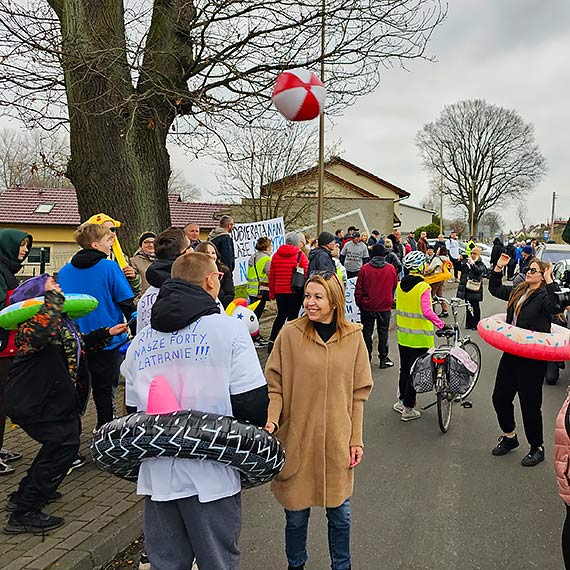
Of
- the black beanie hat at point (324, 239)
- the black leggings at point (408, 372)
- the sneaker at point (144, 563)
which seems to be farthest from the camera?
the black beanie hat at point (324, 239)

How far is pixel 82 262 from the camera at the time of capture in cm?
464

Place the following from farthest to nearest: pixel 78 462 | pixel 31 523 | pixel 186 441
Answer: pixel 78 462 < pixel 31 523 < pixel 186 441

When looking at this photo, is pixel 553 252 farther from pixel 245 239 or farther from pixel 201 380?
pixel 201 380

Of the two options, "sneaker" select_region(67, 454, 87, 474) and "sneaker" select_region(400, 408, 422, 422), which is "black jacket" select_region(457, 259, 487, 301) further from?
"sneaker" select_region(67, 454, 87, 474)

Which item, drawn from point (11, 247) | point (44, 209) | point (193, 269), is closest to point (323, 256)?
point (11, 247)

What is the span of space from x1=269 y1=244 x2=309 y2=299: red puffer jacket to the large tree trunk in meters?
2.17

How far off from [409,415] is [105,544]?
3.96m

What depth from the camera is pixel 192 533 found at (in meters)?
2.50

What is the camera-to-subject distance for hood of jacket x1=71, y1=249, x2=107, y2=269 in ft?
15.3

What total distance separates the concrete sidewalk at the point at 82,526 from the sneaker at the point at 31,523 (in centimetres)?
4

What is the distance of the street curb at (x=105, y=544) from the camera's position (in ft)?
11.4

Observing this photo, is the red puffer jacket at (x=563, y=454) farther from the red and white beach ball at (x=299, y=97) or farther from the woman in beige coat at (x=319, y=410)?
the red and white beach ball at (x=299, y=97)

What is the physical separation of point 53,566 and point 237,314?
1.84 metres

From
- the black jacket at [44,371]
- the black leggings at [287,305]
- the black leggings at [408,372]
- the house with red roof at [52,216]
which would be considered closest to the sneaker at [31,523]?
the black jacket at [44,371]
